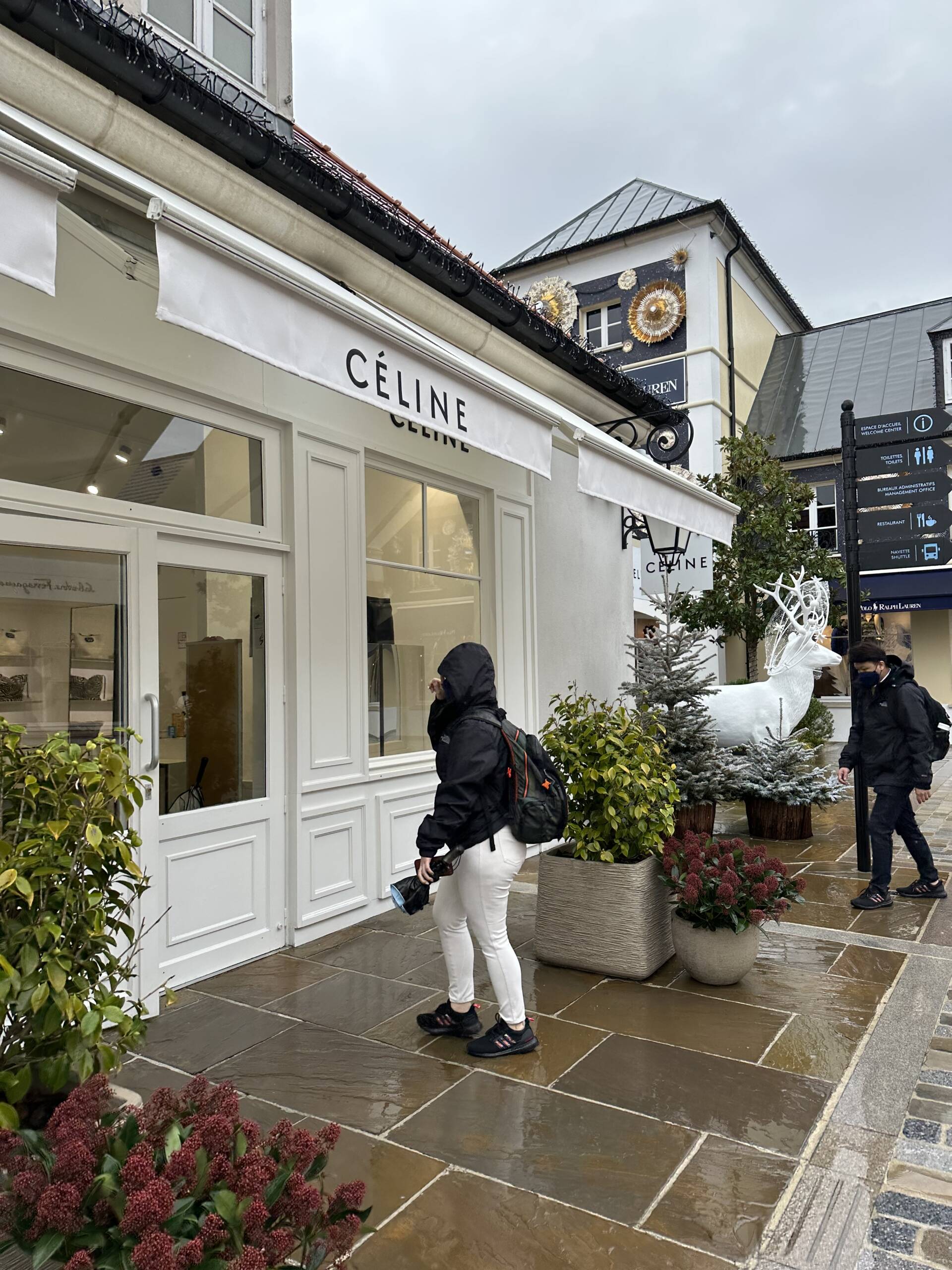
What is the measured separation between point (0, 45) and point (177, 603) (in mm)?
2468

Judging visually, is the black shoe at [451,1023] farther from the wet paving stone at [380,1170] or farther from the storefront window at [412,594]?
the storefront window at [412,594]

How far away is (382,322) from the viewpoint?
395cm

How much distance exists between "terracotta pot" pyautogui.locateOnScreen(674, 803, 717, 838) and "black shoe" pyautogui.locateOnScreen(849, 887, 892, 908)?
2.13m

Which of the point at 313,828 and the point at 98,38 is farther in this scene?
the point at 313,828

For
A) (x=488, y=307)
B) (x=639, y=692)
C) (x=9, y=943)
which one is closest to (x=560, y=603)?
(x=639, y=692)

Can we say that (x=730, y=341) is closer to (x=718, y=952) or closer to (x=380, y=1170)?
(x=718, y=952)

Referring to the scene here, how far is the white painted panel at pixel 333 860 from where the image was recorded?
5355mm

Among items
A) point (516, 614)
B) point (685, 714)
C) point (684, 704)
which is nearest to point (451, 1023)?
point (516, 614)

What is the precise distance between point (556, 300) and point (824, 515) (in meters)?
9.77

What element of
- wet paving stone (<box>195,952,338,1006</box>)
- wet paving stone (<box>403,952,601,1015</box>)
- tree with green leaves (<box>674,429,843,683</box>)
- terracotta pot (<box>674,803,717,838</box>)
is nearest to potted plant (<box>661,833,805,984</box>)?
wet paving stone (<box>403,952,601,1015</box>)

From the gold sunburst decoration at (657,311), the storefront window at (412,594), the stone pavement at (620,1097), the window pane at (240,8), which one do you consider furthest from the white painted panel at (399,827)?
the gold sunburst decoration at (657,311)

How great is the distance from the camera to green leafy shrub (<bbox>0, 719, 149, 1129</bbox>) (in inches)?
76.5

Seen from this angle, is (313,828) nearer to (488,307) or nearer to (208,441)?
(208,441)

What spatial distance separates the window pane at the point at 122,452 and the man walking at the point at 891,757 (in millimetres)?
4187
